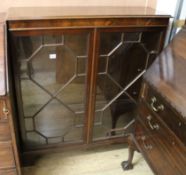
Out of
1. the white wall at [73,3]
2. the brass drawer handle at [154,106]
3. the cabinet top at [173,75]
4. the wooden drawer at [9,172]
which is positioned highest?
the white wall at [73,3]

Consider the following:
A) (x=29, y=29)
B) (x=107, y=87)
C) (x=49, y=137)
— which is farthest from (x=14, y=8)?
(x=49, y=137)

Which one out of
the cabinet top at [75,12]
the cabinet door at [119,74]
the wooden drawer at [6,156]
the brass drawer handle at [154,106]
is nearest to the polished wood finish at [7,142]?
the wooden drawer at [6,156]

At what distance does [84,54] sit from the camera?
1425 millimetres

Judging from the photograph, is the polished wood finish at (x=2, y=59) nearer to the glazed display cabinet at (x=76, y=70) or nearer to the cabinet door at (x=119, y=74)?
the glazed display cabinet at (x=76, y=70)

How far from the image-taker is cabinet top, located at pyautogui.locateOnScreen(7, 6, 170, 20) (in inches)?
50.0

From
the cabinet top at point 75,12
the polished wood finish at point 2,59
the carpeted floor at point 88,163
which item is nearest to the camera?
the polished wood finish at point 2,59

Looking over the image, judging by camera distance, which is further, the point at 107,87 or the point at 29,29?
the point at 107,87

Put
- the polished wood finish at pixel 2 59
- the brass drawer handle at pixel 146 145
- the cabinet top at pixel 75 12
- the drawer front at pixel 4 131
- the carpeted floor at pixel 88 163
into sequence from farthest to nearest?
the carpeted floor at pixel 88 163 → the brass drawer handle at pixel 146 145 → the cabinet top at pixel 75 12 → the drawer front at pixel 4 131 → the polished wood finish at pixel 2 59

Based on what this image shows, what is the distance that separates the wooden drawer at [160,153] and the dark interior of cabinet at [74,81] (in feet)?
0.88

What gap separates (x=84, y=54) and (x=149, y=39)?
426 mm

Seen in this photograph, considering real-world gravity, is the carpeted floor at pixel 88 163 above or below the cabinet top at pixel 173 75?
below

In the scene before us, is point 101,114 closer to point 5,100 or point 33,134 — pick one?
point 33,134

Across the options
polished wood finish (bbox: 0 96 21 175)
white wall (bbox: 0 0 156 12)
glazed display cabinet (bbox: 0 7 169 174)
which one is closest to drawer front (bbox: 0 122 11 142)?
polished wood finish (bbox: 0 96 21 175)

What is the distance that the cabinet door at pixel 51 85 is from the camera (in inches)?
53.2
